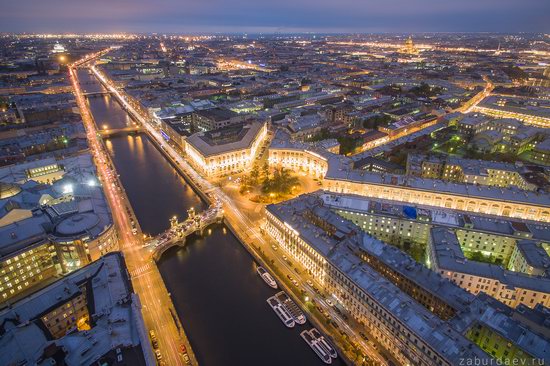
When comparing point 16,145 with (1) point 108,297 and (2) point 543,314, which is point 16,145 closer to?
(1) point 108,297

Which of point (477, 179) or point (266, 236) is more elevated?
point (477, 179)

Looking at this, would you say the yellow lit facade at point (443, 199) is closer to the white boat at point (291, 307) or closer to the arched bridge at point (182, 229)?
the arched bridge at point (182, 229)

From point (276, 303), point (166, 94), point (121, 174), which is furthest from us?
point (166, 94)

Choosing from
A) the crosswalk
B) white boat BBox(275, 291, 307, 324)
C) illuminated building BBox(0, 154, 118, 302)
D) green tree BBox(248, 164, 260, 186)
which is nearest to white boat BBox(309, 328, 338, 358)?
white boat BBox(275, 291, 307, 324)

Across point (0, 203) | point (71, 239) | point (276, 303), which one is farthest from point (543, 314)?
point (0, 203)

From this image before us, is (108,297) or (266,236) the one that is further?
(266,236)

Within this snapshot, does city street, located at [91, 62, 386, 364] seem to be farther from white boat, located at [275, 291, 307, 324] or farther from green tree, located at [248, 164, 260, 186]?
green tree, located at [248, 164, 260, 186]

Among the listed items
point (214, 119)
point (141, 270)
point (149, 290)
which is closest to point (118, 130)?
point (214, 119)
